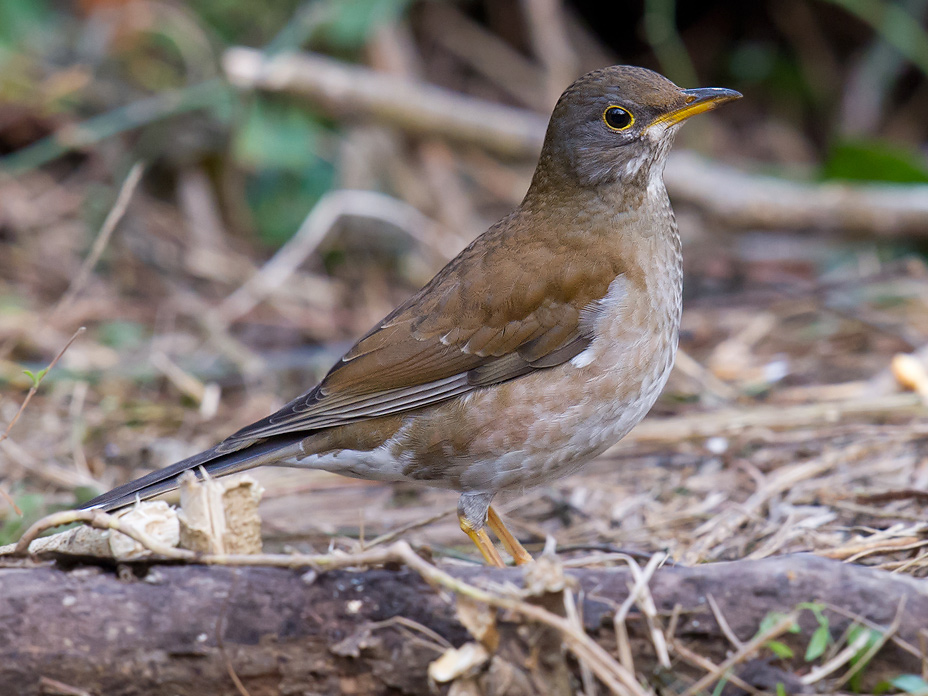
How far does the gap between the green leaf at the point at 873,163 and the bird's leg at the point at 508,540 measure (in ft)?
14.5

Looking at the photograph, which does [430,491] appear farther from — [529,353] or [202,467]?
[202,467]

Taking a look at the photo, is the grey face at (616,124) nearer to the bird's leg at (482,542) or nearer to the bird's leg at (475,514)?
→ the bird's leg at (475,514)

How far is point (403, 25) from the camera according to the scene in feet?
27.8

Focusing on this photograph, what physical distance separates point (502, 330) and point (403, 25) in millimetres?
5489

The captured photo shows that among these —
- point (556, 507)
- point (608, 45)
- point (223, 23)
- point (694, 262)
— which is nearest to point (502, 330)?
point (556, 507)

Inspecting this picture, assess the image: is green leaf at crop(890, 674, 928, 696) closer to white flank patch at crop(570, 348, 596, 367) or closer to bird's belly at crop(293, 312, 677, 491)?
bird's belly at crop(293, 312, 677, 491)

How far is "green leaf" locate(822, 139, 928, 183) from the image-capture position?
6848 millimetres

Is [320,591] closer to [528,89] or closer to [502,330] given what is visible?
[502,330]

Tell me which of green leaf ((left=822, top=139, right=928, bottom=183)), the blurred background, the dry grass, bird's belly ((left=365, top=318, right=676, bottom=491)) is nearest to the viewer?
bird's belly ((left=365, top=318, right=676, bottom=491))

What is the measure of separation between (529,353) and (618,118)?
95cm

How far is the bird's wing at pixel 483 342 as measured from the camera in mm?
3645

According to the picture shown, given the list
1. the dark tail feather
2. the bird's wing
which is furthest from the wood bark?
the bird's wing

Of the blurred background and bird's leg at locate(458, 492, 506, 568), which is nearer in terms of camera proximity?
bird's leg at locate(458, 492, 506, 568)

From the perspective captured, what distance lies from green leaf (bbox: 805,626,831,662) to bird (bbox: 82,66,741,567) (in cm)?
126
